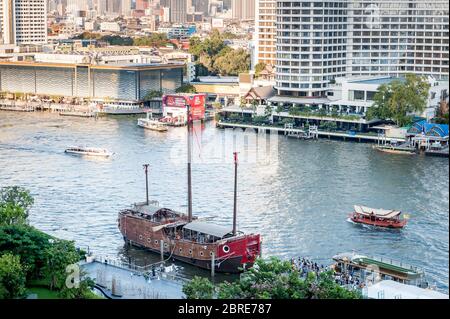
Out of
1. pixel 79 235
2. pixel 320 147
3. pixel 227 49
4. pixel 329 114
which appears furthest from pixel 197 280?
pixel 227 49

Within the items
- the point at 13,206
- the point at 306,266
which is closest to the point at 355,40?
the point at 306,266

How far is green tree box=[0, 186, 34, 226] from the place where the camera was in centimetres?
452

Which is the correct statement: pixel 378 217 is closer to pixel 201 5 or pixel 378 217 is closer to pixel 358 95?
pixel 358 95

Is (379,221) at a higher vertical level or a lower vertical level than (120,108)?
lower

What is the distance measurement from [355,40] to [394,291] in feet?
26.9

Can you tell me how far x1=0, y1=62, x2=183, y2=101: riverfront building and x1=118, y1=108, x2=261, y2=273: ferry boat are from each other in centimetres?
709

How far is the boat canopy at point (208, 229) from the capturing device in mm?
4727

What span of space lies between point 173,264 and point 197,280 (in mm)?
1476

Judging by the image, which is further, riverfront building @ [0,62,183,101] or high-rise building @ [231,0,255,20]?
high-rise building @ [231,0,255,20]

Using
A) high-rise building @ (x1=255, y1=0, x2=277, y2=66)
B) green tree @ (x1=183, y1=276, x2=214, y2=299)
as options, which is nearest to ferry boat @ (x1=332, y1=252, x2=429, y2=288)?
green tree @ (x1=183, y1=276, x2=214, y2=299)

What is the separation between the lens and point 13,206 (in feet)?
15.3

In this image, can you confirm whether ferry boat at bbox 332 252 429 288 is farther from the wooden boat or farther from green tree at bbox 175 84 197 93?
green tree at bbox 175 84 197 93

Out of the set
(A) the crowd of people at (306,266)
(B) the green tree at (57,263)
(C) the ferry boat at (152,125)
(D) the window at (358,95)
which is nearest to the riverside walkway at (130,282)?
(B) the green tree at (57,263)

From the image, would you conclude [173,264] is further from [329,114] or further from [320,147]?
[329,114]
